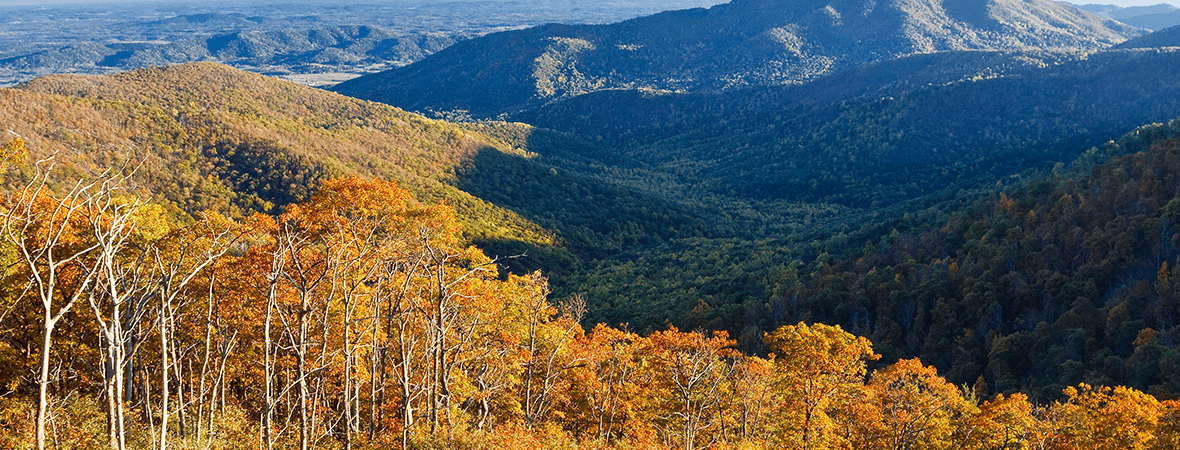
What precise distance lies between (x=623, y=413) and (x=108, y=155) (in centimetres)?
8770

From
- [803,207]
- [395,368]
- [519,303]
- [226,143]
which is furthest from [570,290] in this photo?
[803,207]

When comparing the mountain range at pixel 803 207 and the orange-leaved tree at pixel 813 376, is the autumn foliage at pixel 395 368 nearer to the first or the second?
the orange-leaved tree at pixel 813 376

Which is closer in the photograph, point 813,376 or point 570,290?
point 813,376

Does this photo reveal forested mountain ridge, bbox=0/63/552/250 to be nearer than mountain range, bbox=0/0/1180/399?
No

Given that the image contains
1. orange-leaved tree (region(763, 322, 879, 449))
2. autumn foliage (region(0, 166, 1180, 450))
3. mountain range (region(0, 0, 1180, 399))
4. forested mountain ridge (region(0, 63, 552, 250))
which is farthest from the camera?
forested mountain ridge (region(0, 63, 552, 250))

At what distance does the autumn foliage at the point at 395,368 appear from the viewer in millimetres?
25188

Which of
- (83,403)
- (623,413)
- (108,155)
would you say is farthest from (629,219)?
(83,403)

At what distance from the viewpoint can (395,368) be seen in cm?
2692

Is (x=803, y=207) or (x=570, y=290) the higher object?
(x=570, y=290)

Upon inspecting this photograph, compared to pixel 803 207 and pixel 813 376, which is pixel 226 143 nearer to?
pixel 813 376

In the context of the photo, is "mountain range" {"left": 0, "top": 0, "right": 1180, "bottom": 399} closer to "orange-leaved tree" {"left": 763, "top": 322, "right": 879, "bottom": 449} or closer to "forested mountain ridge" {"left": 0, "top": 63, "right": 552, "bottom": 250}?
"forested mountain ridge" {"left": 0, "top": 63, "right": 552, "bottom": 250}

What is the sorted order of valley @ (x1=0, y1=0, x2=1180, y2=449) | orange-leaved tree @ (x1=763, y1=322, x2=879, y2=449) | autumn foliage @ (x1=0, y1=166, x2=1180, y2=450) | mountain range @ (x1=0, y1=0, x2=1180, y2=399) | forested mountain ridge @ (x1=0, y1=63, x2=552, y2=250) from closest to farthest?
autumn foliage @ (x1=0, y1=166, x2=1180, y2=450)
valley @ (x1=0, y1=0, x2=1180, y2=449)
orange-leaved tree @ (x1=763, y1=322, x2=879, y2=449)
mountain range @ (x1=0, y1=0, x2=1180, y2=399)
forested mountain ridge @ (x1=0, y1=63, x2=552, y2=250)

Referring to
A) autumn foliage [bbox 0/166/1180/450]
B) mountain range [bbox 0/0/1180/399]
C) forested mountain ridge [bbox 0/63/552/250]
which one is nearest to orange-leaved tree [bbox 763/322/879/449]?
autumn foliage [bbox 0/166/1180/450]

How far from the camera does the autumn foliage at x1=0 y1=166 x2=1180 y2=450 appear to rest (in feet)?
82.6
